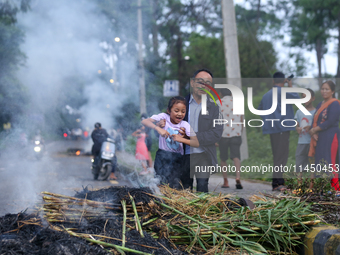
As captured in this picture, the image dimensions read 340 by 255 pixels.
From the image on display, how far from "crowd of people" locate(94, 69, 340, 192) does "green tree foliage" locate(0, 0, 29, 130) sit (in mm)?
1633

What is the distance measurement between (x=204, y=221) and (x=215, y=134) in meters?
1.48

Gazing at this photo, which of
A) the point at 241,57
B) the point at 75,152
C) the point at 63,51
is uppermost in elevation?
the point at 241,57

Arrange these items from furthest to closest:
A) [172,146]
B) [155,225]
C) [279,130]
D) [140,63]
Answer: [140,63], [279,130], [172,146], [155,225]

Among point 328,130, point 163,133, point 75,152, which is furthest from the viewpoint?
point 75,152

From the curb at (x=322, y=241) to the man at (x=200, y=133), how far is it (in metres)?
1.46

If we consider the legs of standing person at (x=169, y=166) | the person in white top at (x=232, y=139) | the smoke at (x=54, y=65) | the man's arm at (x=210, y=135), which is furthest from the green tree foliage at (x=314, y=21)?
the legs of standing person at (x=169, y=166)

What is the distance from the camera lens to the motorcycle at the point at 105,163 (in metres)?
9.47

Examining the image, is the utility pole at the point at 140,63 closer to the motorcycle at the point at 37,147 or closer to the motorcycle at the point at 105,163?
the motorcycle at the point at 105,163

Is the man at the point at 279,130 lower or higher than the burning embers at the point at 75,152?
higher

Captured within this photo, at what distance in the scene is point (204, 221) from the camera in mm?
2932

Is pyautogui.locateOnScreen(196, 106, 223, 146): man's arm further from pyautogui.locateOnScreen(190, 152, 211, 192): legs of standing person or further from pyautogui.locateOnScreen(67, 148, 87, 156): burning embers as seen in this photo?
pyautogui.locateOnScreen(67, 148, 87, 156): burning embers

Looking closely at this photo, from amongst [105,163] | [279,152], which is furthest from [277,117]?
[105,163]

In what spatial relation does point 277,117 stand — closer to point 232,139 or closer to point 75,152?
point 232,139

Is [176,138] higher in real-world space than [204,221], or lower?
higher
